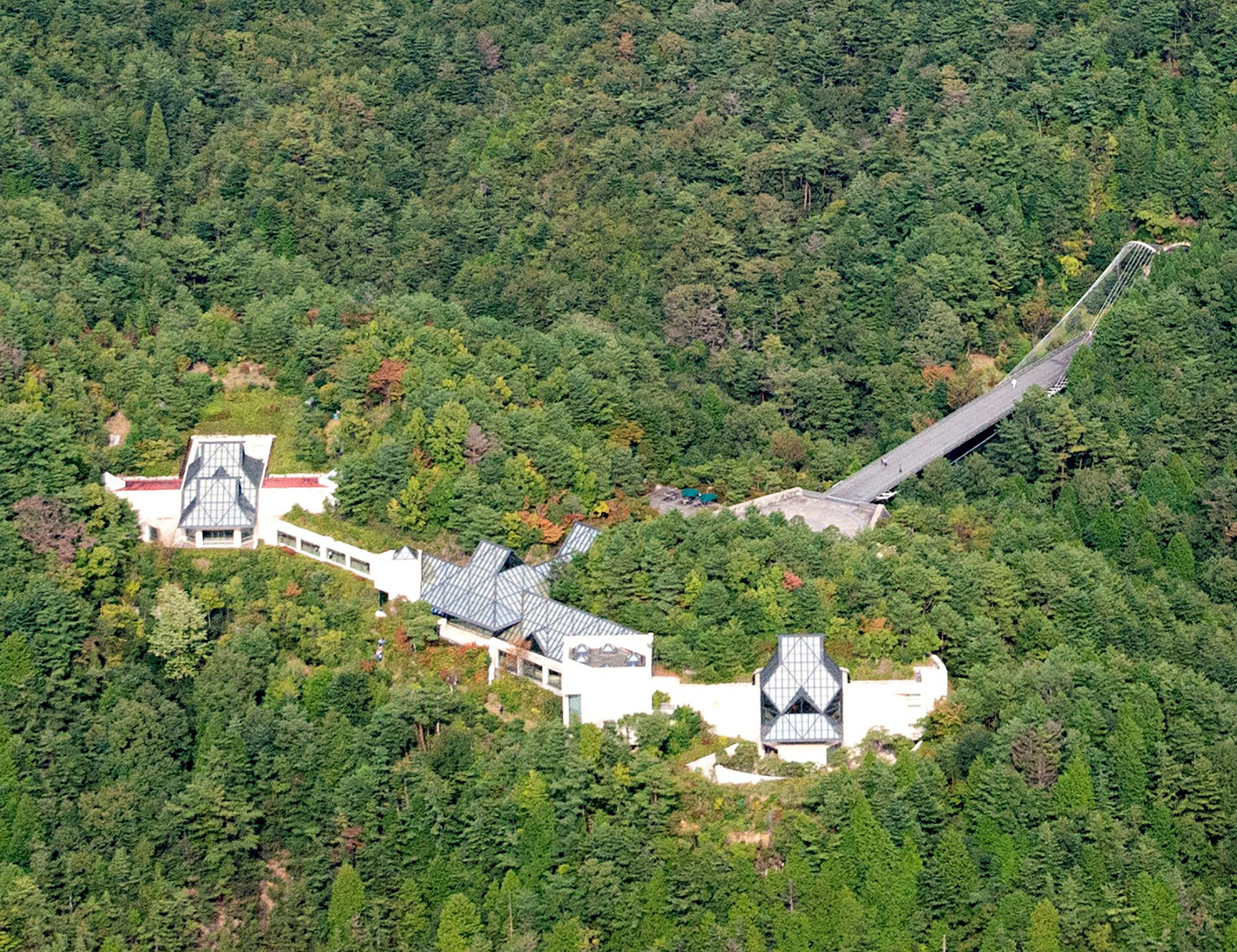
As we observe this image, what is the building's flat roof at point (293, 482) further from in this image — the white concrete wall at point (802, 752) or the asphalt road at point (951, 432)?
the white concrete wall at point (802, 752)

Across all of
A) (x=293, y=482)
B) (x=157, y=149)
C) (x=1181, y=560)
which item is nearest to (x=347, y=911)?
(x=293, y=482)

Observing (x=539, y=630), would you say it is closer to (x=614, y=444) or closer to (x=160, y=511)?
(x=614, y=444)

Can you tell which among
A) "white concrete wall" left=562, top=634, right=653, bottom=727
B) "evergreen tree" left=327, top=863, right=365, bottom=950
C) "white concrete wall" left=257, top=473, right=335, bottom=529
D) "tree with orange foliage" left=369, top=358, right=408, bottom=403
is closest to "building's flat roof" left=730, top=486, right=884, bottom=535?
"tree with orange foliage" left=369, top=358, right=408, bottom=403

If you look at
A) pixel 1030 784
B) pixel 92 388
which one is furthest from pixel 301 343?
pixel 1030 784

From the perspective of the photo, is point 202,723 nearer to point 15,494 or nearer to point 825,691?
point 15,494

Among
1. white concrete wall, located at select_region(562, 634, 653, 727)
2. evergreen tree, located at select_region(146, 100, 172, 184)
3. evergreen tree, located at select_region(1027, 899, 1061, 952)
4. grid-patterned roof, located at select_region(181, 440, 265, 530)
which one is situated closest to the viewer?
evergreen tree, located at select_region(1027, 899, 1061, 952)

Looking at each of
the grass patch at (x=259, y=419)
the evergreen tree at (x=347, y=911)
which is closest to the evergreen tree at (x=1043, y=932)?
the evergreen tree at (x=347, y=911)

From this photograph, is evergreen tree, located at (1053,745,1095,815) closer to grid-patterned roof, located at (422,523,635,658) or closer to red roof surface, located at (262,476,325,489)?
grid-patterned roof, located at (422,523,635,658)
